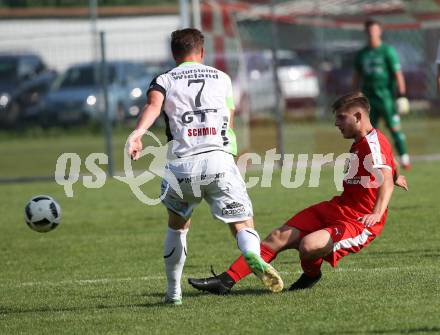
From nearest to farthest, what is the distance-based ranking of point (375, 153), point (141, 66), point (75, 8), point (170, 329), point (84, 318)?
point (170, 329), point (84, 318), point (375, 153), point (141, 66), point (75, 8)

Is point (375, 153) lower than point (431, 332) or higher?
higher

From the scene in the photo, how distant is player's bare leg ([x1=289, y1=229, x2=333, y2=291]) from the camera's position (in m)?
7.16

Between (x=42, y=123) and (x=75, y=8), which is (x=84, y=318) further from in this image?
(x=75, y=8)

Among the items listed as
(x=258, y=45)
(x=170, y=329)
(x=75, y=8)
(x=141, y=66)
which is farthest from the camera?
(x=75, y=8)

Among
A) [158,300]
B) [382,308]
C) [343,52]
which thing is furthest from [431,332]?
→ [343,52]

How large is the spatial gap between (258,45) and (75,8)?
49.9 ft

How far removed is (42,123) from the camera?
20.6 m

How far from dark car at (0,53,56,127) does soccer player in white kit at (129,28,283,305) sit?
1371 centimetres

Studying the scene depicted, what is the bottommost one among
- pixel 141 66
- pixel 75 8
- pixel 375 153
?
pixel 375 153

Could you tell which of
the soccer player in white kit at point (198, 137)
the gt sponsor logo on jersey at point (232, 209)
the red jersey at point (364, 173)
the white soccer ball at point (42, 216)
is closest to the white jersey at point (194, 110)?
the soccer player in white kit at point (198, 137)

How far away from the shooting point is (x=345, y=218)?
7336mm

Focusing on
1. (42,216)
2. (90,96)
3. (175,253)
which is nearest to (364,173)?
(175,253)

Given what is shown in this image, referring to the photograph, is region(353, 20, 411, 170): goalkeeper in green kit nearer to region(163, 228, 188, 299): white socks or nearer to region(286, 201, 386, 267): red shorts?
region(286, 201, 386, 267): red shorts

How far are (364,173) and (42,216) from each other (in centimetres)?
301
